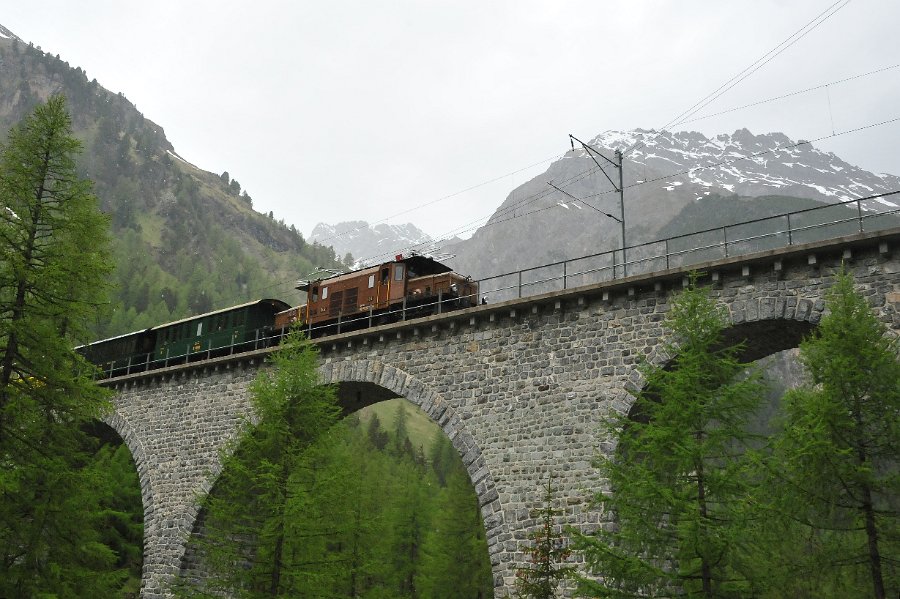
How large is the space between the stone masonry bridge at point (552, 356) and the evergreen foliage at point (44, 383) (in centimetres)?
300

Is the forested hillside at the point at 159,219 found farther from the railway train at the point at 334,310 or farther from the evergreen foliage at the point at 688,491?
the evergreen foliage at the point at 688,491

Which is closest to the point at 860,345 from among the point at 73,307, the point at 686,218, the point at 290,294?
the point at 73,307

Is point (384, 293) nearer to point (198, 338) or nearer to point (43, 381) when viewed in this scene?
point (198, 338)

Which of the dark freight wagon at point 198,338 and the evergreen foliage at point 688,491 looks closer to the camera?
the evergreen foliage at point 688,491

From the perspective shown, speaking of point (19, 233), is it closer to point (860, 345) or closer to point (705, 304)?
point (705, 304)

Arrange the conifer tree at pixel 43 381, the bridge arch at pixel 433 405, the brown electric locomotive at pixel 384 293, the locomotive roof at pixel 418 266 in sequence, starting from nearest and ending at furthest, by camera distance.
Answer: the conifer tree at pixel 43 381, the bridge arch at pixel 433 405, the brown electric locomotive at pixel 384 293, the locomotive roof at pixel 418 266

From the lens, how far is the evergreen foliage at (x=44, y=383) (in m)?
16.0

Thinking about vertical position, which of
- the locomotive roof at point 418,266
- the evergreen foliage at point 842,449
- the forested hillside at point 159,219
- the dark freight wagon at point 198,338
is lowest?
the evergreen foliage at point 842,449

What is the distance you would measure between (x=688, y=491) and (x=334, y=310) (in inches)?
706

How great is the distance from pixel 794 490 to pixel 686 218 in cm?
18500

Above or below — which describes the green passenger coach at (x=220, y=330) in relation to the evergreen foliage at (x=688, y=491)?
above

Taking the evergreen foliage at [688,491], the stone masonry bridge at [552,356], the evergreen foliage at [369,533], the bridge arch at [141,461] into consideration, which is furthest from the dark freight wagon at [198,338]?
the evergreen foliage at [688,491]

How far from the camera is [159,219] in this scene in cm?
15650

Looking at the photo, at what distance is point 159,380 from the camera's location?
29859mm
